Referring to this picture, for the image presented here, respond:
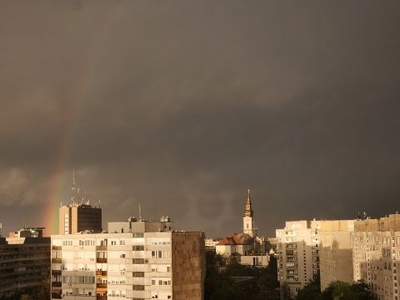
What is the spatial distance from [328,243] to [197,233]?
195 ft

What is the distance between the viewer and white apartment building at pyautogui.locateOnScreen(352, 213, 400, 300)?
4375 inches

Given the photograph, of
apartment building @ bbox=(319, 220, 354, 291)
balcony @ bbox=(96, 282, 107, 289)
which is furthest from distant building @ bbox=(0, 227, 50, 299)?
apartment building @ bbox=(319, 220, 354, 291)

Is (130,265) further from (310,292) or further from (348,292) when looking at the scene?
(310,292)

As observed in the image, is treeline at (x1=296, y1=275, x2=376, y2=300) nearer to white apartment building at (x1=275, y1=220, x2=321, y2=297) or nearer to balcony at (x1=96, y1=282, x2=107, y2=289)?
white apartment building at (x1=275, y1=220, x2=321, y2=297)

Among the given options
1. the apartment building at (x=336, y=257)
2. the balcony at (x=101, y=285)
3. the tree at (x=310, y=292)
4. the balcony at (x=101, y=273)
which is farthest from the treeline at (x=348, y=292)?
the balcony at (x=101, y=273)

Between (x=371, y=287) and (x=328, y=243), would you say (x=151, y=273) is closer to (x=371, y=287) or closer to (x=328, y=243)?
(x=371, y=287)

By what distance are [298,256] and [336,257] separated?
35.3 metres

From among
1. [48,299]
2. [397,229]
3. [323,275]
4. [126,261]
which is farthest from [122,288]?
[323,275]

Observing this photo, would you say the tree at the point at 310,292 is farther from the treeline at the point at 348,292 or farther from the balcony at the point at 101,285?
the balcony at the point at 101,285

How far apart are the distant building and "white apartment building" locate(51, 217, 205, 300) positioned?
49056 millimetres

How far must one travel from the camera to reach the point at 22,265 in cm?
17175

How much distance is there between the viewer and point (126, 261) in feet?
343

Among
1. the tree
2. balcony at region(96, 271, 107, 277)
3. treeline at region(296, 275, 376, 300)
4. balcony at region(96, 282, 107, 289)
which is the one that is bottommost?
the tree

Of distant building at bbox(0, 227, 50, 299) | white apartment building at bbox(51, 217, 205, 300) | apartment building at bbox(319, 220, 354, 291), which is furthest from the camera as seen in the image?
distant building at bbox(0, 227, 50, 299)
